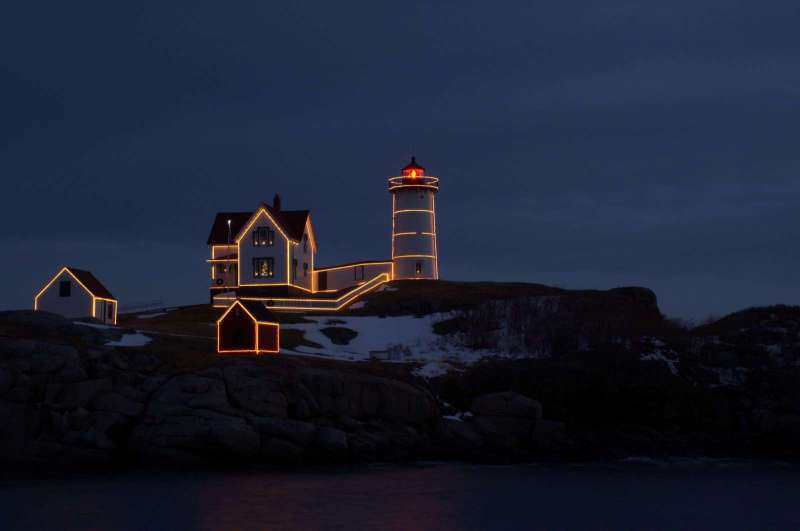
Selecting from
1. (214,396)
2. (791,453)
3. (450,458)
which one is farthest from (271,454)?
(791,453)

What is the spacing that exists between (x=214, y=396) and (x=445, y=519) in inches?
631

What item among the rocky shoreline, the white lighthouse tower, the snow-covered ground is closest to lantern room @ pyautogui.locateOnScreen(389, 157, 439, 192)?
the white lighthouse tower

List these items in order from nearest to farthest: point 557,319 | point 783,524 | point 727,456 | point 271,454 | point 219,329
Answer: point 783,524, point 271,454, point 727,456, point 219,329, point 557,319

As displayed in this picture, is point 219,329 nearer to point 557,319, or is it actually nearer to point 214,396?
point 214,396

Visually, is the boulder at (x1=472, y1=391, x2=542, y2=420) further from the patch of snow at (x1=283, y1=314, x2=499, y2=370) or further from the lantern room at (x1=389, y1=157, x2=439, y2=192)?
the lantern room at (x1=389, y1=157, x2=439, y2=192)

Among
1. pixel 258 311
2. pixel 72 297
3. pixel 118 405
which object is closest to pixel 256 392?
pixel 118 405

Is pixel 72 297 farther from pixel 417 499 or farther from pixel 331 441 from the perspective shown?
pixel 417 499

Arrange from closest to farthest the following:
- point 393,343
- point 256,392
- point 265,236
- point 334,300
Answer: point 256,392
point 393,343
point 334,300
point 265,236

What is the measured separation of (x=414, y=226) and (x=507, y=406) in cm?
4304

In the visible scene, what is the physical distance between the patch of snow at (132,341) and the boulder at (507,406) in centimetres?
1829

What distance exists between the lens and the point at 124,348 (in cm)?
5403

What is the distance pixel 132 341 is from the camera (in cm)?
5869

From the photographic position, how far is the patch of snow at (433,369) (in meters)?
Result: 59.8

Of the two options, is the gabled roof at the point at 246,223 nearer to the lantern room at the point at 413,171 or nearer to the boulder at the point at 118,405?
the lantern room at the point at 413,171
